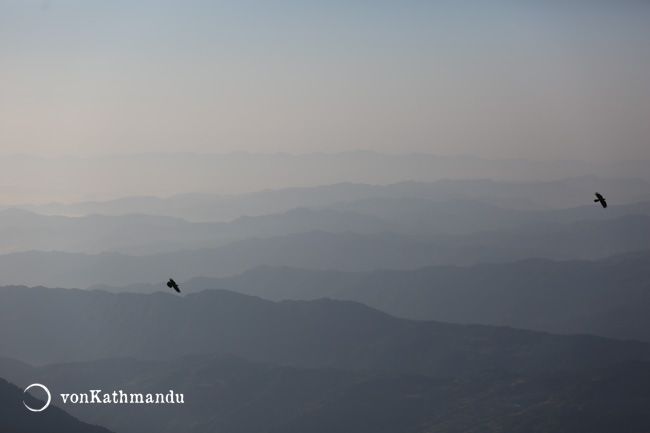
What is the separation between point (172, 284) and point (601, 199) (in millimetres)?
43574

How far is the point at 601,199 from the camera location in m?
84.8

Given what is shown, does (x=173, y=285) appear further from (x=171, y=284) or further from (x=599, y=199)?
(x=599, y=199)

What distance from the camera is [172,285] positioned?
8381 cm

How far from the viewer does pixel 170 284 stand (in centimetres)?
8281

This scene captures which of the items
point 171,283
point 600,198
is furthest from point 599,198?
point 171,283

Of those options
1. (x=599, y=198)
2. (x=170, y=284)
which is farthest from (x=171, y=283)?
(x=599, y=198)

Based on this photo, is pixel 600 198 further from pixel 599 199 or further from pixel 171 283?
pixel 171 283

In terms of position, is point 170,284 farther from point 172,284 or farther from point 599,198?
point 599,198

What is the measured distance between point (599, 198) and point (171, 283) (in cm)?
4327

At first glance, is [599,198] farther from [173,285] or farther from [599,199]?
[173,285]

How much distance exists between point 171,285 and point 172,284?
2.02ft

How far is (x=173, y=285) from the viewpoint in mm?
83875

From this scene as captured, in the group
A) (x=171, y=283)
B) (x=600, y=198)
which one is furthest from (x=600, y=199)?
(x=171, y=283)

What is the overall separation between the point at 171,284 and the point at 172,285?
64 cm
